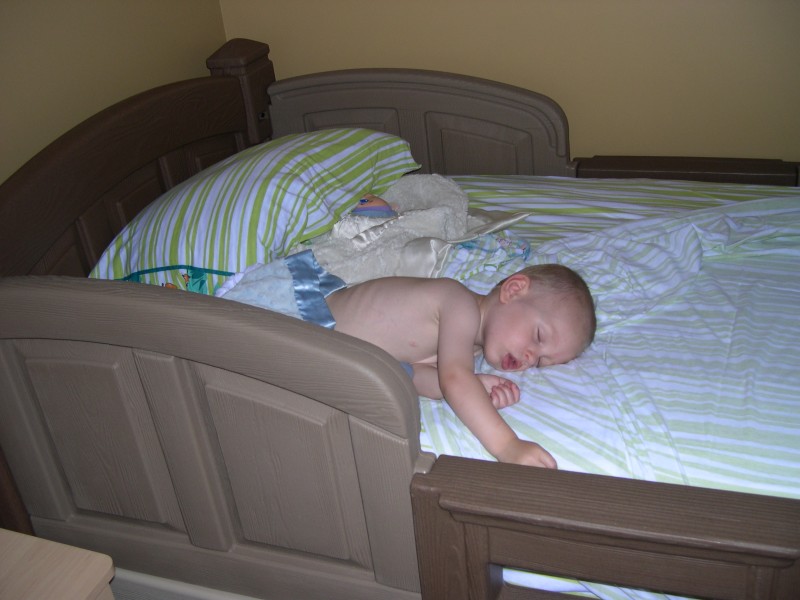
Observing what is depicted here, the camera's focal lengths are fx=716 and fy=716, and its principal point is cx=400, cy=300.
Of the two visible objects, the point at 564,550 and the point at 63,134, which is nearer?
the point at 564,550

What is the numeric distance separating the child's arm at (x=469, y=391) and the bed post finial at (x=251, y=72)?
3.41 ft

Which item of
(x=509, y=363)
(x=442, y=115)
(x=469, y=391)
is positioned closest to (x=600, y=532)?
(x=469, y=391)

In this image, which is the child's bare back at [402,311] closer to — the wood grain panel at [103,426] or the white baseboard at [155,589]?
the wood grain panel at [103,426]

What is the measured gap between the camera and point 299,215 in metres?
1.42

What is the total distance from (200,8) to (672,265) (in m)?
1.46

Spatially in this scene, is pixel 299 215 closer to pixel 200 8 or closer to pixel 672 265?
pixel 672 265

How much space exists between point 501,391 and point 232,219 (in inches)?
23.7

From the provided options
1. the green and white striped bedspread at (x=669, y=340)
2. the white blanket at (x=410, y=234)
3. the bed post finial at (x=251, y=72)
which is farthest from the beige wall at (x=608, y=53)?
the white blanket at (x=410, y=234)

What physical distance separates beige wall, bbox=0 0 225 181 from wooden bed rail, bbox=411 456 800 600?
111cm

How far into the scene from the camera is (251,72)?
1944 mm

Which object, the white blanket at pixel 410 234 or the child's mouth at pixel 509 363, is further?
the white blanket at pixel 410 234

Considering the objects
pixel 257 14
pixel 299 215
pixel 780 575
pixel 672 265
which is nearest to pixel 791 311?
pixel 672 265

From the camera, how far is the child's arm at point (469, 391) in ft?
3.34

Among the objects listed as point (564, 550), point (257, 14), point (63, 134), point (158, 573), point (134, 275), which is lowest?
point (158, 573)
